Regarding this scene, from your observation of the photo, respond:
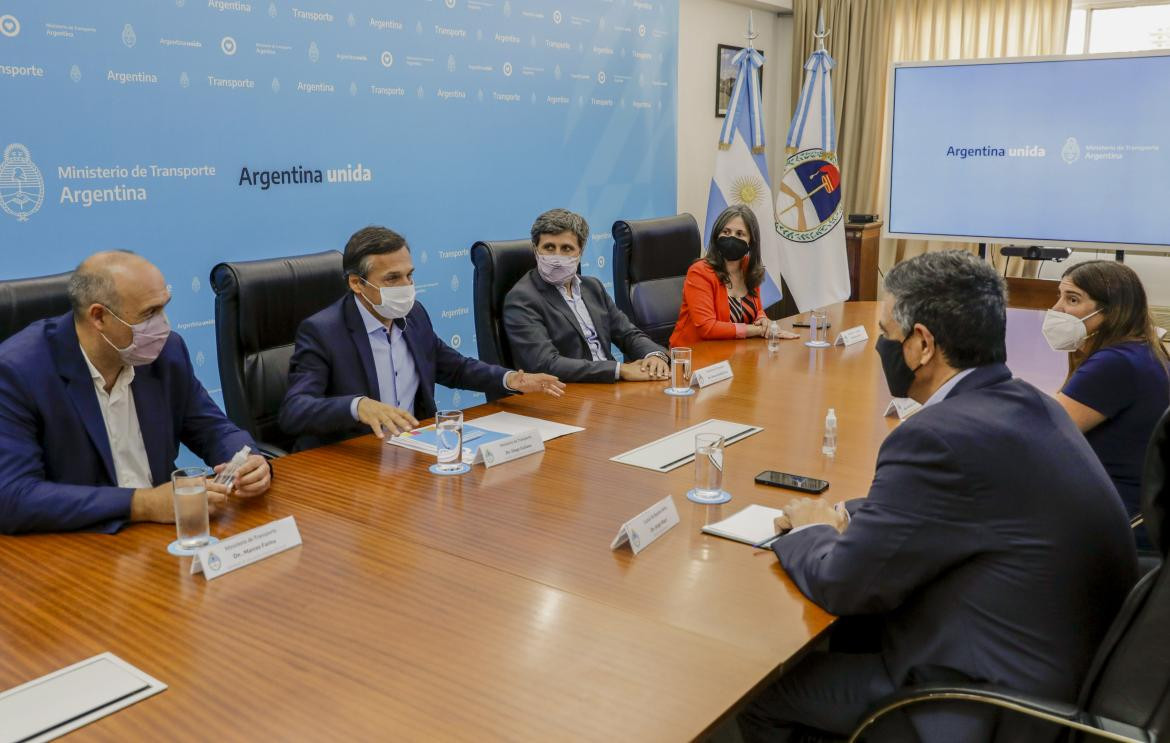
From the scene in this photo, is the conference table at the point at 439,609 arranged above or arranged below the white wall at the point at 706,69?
below

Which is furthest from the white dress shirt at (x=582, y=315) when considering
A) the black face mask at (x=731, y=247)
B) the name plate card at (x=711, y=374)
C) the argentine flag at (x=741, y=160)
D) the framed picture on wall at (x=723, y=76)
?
the framed picture on wall at (x=723, y=76)

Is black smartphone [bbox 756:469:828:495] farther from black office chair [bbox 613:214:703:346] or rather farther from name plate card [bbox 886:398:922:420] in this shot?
black office chair [bbox 613:214:703:346]

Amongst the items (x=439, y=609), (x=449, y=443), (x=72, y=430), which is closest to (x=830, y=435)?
(x=449, y=443)

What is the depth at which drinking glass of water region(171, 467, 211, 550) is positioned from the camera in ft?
5.56

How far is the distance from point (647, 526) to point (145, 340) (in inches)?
46.9

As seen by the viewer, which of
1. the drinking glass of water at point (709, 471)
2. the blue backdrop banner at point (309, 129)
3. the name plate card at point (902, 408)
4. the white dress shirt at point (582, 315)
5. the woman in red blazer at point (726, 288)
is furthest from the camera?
the woman in red blazer at point (726, 288)

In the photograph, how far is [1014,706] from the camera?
1.36 metres

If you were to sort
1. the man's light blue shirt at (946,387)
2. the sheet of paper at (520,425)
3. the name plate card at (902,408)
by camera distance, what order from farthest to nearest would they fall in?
the name plate card at (902,408) < the sheet of paper at (520,425) < the man's light blue shirt at (946,387)

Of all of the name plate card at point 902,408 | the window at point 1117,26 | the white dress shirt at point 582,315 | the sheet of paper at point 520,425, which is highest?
the window at point 1117,26

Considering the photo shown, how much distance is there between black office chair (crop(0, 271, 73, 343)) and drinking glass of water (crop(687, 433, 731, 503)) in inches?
59.6

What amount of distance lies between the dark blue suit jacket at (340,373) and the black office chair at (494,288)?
1.43ft

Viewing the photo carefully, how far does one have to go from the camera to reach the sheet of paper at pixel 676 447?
7.32 ft

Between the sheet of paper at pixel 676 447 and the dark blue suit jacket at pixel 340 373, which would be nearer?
the sheet of paper at pixel 676 447

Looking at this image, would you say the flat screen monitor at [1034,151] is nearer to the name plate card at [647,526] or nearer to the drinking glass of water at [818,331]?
the drinking glass of water at [818,331]
